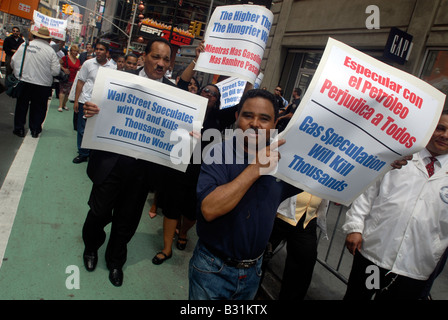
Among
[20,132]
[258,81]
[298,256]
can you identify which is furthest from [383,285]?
[20,132]

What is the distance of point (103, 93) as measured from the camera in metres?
2.54

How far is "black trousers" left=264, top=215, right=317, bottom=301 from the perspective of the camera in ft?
9.46

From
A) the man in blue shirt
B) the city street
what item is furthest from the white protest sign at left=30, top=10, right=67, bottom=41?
the man in blue shirt

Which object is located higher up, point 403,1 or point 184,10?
point 184,10

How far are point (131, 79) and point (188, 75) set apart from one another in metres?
1.02

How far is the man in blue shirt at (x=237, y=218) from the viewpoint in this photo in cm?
184

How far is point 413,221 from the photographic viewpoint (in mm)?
2311

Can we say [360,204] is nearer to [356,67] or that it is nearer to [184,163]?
[356,67]

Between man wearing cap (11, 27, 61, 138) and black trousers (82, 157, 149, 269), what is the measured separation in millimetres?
4428

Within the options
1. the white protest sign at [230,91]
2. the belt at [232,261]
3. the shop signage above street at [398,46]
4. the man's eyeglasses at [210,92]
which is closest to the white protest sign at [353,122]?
the belt at [232,261]

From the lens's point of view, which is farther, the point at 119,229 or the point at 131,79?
the point at 119,229

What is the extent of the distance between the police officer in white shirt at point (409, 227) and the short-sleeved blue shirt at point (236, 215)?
1.01m

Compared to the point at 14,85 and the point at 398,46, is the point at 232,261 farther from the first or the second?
the point at 398,46
